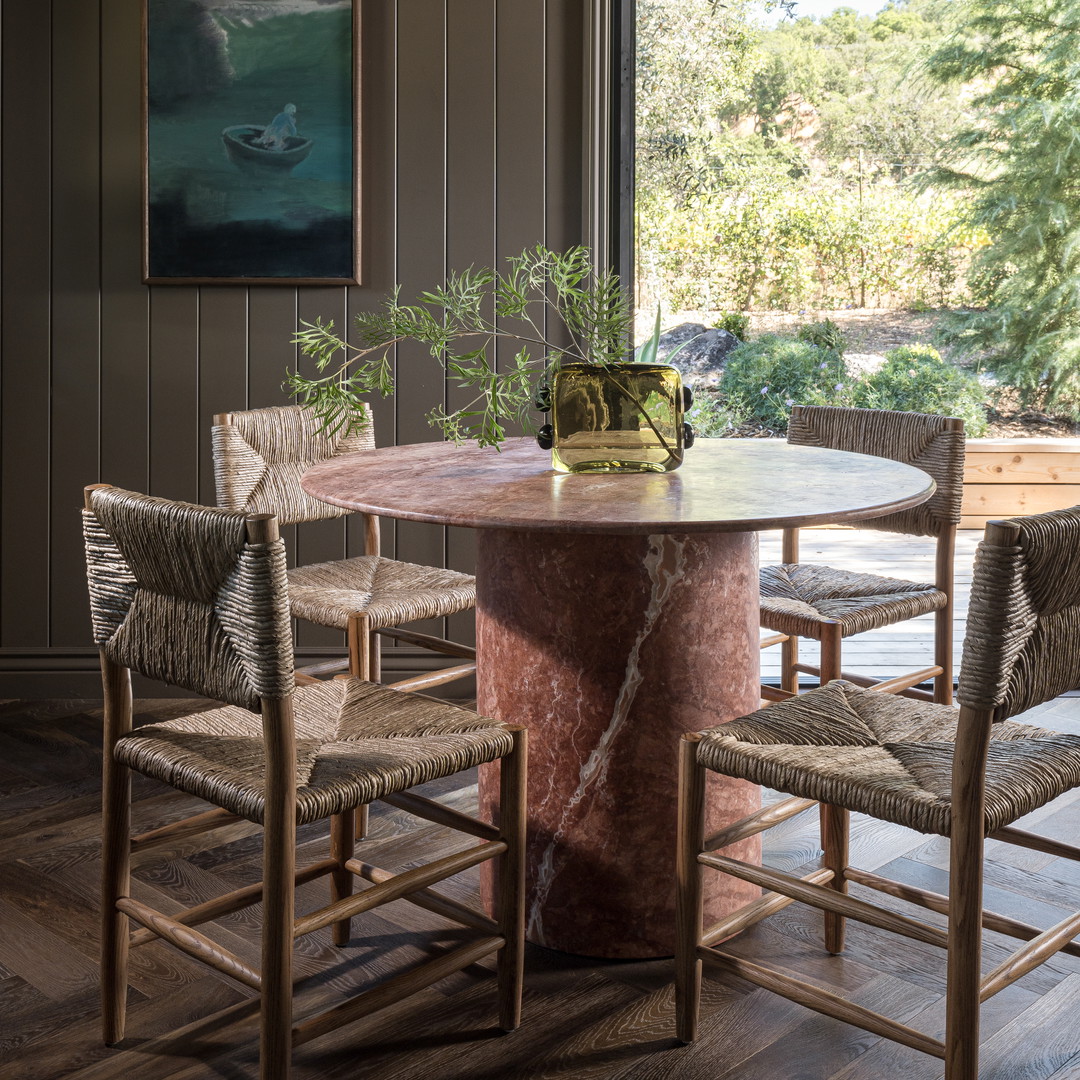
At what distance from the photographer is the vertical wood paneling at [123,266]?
3334 millimetres

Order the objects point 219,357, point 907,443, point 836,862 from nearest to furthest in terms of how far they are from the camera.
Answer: point 836,862
point 907,443
point 219,357

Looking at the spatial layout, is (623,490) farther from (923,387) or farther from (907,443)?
(923,387)

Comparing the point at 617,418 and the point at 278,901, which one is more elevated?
the point at 617,418

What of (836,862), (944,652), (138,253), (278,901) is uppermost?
(138,253)

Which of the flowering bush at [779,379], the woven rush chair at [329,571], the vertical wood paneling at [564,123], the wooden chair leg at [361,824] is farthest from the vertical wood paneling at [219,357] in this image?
the flowering bush at [779,379]

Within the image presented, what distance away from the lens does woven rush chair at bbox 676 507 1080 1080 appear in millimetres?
1422

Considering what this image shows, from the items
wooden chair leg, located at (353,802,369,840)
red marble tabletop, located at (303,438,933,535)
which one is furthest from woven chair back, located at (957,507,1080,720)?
wooden chair leg, located at (353,802,369,840)

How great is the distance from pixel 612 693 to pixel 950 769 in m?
0.57

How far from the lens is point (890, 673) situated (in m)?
3.78

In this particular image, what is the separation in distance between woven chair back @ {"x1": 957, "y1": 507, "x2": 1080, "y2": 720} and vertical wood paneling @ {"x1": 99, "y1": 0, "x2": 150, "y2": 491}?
2.67 meters

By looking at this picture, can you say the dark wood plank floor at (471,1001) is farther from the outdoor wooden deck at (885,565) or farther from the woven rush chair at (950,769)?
the outdoor wooden deck at (885,565)

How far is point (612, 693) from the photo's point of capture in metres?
1.96

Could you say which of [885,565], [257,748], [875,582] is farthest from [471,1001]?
[885,565]

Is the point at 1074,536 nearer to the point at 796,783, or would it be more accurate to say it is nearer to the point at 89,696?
the point at 796,783
